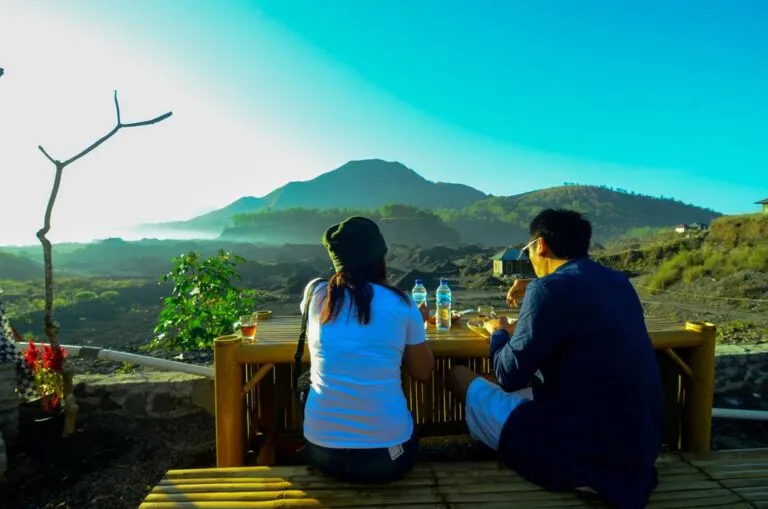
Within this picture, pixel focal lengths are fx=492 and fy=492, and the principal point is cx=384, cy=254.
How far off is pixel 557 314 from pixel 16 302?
43015 mm

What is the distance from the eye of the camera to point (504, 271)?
114 ft

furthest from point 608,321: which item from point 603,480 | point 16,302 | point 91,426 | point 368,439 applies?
point 16,302

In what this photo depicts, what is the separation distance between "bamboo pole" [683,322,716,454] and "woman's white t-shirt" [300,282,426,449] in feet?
5.58

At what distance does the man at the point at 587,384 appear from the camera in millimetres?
1883

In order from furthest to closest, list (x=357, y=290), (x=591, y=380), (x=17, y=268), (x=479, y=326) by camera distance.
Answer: (x=17, y=268)
(x=479, y=326)
(x=357, y=290)
(x=591, y=380)

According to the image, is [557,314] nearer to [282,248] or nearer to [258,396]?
[258,396]

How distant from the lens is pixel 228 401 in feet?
8.01

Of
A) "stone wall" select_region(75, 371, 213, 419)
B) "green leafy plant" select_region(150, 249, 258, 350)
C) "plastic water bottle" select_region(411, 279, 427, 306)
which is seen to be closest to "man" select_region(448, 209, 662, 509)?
"plastic water bottle" select_region(411, 279, 427, 306)

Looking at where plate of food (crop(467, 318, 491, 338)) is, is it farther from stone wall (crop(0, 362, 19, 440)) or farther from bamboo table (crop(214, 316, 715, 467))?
stone wall (crop(0, 362, 19, 440))

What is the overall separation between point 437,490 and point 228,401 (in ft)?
3.66

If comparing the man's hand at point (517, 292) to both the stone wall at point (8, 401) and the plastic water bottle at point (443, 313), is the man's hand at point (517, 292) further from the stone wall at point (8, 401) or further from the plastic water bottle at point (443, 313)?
the stone wall at point (8, 401)

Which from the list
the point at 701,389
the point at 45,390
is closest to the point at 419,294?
the point at 701,389

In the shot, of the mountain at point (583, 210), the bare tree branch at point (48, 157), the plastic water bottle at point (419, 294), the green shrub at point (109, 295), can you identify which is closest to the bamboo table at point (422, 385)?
the plastic water bottle at point (419, 294)

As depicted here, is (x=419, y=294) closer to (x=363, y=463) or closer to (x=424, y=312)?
(x=424, y=312)
